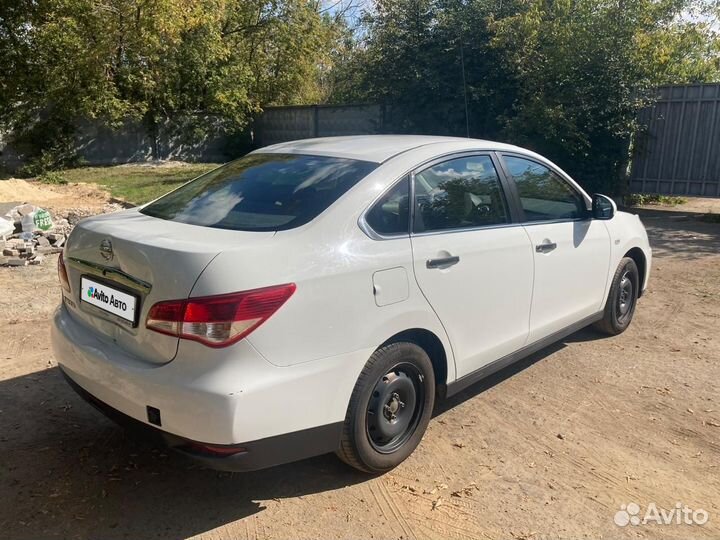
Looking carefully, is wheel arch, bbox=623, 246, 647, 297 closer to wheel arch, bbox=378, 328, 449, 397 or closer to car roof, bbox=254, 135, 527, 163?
car roof, bbox=254, 135, 527, 163

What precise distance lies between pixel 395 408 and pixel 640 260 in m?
3.31

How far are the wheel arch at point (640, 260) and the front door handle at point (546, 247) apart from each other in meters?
1.51

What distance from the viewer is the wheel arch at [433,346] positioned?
304 centimetres

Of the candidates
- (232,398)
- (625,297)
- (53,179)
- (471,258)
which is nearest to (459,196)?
(471,258)

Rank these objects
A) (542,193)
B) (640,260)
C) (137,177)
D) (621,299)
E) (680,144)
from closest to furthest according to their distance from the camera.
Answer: (542,193)
(621,299)
(640,260)
(680,144)
(137,177)

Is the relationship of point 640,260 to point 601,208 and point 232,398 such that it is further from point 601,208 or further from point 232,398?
point 232,398

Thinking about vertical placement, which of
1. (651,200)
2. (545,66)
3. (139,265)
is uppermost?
(545,66)

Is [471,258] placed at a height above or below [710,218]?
above

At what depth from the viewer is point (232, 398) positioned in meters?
2.40

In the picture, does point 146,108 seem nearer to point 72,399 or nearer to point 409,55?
point 409,55

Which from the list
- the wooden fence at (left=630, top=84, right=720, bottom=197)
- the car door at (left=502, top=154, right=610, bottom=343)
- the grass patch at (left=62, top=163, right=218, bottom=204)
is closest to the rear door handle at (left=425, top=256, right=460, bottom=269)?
the car door at (left=502, top=154, right=610, bottom=343)

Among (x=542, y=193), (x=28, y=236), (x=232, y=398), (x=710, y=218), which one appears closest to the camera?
(x=232, y=398)

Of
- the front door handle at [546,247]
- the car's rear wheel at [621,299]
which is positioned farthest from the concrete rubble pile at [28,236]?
the car's rear wheel at [621,299]

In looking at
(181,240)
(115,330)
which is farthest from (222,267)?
(115,330)
